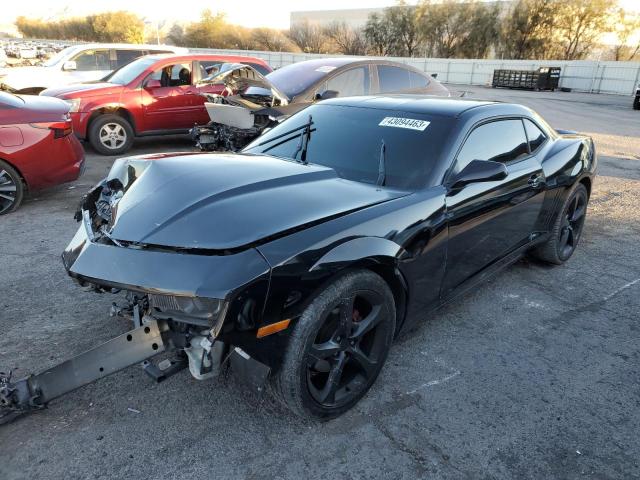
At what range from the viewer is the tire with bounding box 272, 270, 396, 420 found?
2250mm

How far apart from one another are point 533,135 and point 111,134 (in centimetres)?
707

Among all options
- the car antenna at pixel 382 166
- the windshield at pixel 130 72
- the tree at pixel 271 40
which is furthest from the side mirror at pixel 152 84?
the tree at pixel 271 40

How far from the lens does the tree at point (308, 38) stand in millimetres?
55375

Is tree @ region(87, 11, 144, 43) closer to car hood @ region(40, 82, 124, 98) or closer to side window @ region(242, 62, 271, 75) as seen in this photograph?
side window @ region(242, 62, 271, 75)

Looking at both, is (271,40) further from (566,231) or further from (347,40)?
(566,231)

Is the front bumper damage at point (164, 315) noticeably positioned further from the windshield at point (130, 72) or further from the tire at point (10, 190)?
the windshield at point (130, 72)

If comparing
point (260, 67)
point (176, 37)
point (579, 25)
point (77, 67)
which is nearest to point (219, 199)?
point (260, 67)

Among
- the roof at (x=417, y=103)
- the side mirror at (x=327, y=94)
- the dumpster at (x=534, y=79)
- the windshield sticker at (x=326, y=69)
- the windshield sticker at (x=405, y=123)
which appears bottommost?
the dumpster at (x=534, y=79)

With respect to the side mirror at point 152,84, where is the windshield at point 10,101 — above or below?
above

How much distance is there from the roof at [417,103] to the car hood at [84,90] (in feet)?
19.6

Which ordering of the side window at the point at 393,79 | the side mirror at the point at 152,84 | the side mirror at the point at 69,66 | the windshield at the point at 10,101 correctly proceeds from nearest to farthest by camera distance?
the windshield at the point at 10,101 < the side window at the point at 393,79 < the side mirror at the point at 152,84 < the side mirror at the point at 69,66

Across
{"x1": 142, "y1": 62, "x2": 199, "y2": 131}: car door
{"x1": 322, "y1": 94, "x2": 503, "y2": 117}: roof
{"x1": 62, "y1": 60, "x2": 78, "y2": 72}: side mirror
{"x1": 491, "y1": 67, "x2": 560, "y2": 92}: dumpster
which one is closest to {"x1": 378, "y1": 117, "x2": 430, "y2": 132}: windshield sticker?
{"x1": 322, "y1": 94, "x2": 503, "y2": 117}: roof

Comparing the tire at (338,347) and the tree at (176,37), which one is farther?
the tree at (176,37)

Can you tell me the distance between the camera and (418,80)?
27.0 feet
